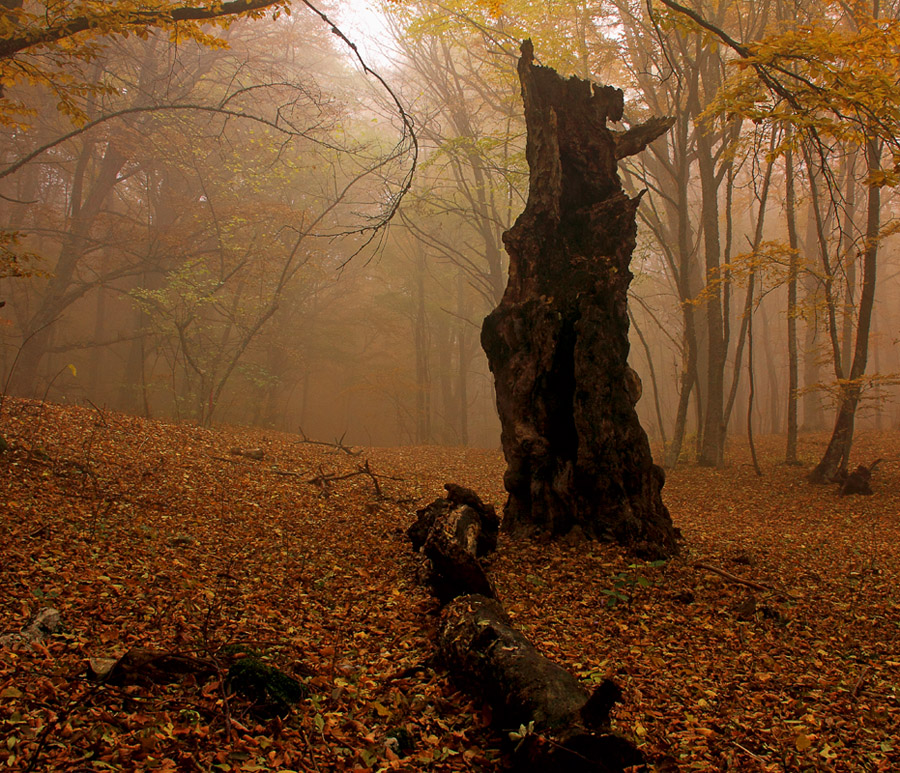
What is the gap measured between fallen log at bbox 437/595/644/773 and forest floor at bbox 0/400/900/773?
14 cm

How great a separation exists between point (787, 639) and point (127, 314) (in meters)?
26.3

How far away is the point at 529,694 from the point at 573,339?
2.85m

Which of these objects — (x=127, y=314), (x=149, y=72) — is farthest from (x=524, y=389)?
(x=127, y=314)

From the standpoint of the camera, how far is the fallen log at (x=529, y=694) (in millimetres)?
1887

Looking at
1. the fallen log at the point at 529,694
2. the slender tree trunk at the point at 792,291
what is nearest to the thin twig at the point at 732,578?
the fallen log at the point at 529,694

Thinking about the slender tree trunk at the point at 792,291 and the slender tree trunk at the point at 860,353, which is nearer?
the slender tree trunk at the point at 860,353

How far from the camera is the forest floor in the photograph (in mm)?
2100

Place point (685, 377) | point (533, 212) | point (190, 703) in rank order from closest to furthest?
point (190, 703) < point (533, 212) < point (685, 377)

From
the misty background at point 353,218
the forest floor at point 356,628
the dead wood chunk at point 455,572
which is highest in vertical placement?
the misty background at point 353,218

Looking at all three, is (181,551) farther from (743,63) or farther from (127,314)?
(127,314)

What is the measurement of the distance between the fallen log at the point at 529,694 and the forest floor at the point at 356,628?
0.45 feet

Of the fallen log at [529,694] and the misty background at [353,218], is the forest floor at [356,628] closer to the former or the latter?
the fallen log at [529,694]

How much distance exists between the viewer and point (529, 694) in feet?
7.32

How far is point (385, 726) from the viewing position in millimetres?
2283
